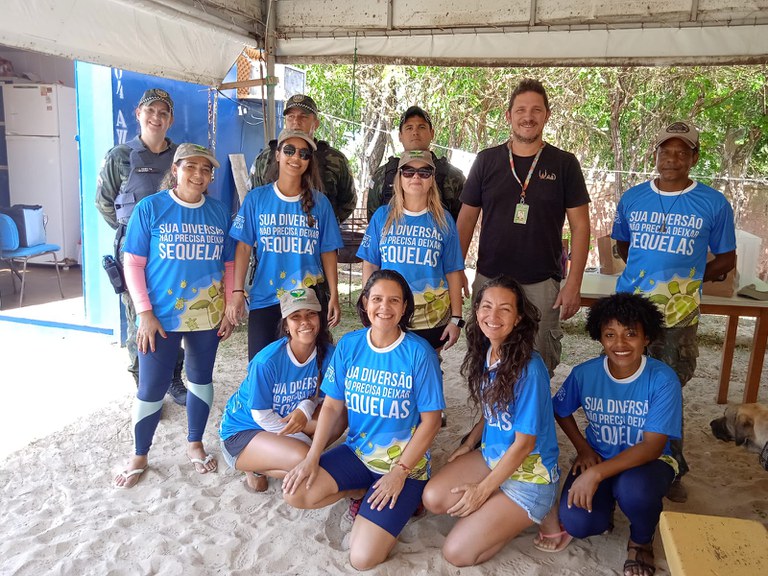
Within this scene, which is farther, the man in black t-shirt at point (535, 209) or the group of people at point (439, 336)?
the man in black t-shirt at point (535, 209)

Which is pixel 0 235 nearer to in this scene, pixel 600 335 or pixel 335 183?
pixel 335 183

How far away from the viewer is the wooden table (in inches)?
157

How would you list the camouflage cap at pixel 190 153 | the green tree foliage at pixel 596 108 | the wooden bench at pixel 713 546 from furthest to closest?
1. the green tree foliage at pixel 596 108
2. the camouflage cap at pixel 190 153
3. the wooden bench at pixel 713 546

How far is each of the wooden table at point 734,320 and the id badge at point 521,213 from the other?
1204mm

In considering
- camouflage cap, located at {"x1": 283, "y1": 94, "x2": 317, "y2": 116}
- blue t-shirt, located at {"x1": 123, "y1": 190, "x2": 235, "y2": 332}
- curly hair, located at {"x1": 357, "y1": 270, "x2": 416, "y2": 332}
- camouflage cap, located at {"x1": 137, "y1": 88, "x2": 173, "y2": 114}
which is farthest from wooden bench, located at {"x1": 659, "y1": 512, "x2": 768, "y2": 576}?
camouflage cap, located at {"x1": 137, "y1": 88, "x2": 173, "y2": 114}

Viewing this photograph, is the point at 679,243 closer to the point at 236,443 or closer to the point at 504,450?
the point at 504,450

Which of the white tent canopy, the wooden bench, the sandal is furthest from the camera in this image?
the white tent canopy

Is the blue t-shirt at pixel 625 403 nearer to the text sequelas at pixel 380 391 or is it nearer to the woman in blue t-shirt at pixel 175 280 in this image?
the text sequelas at pixel 380 391

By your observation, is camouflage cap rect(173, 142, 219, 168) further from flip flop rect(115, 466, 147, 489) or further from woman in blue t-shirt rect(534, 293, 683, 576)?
woman in blue t-shirt rect(534, 293, 683, 576)

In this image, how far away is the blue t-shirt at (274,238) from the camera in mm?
3092

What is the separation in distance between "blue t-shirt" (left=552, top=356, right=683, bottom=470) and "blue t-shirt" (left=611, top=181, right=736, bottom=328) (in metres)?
0.46

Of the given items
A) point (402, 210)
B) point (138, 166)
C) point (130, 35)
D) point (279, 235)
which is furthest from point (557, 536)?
point (130, 35)

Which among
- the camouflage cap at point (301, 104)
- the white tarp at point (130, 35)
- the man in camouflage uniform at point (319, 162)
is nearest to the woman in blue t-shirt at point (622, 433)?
the man in camouflage uniform at point (319, 162)

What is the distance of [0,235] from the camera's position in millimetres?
6383
